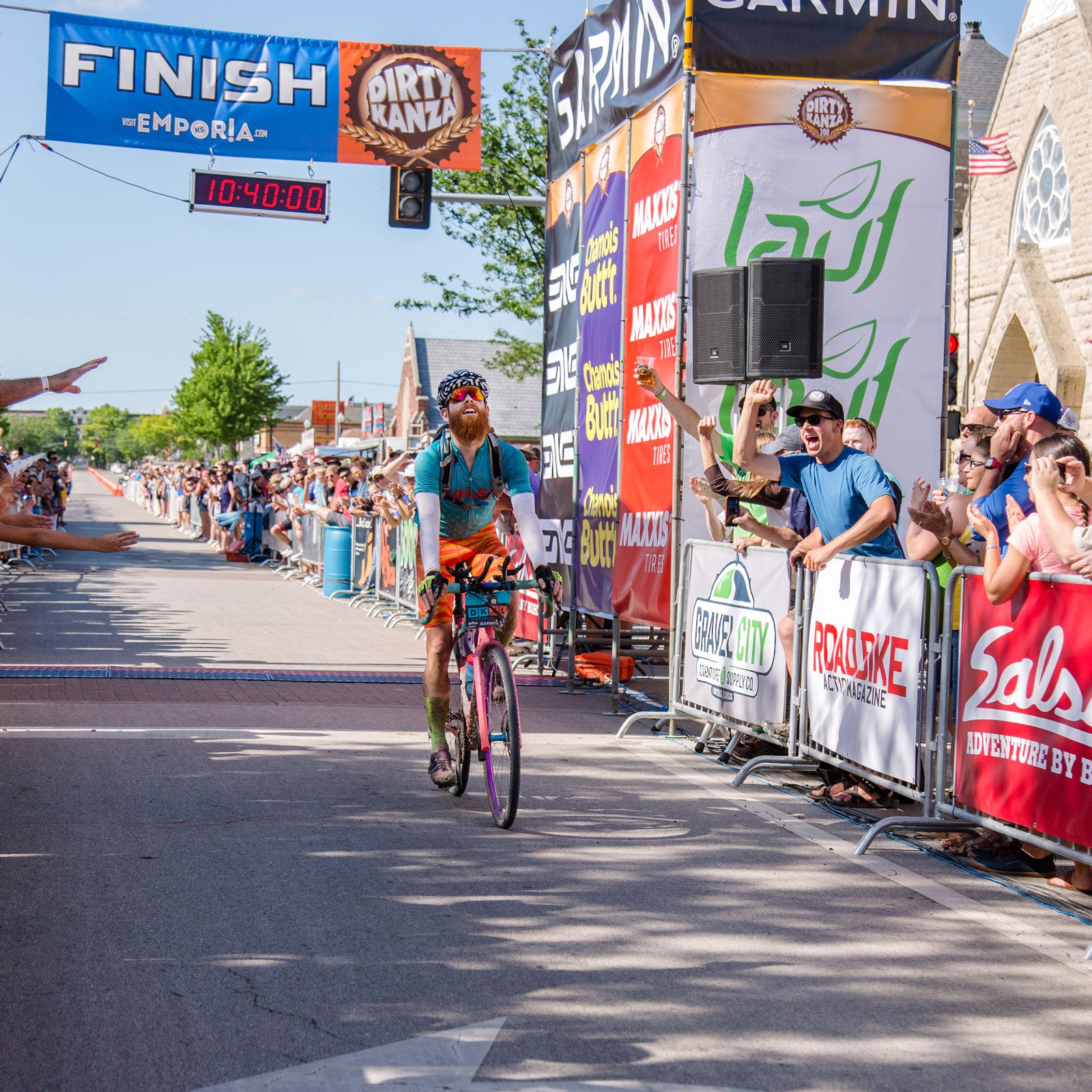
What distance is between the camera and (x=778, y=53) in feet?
31.8

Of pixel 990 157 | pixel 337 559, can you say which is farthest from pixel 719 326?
pixel 990 157

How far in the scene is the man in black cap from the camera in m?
7.07

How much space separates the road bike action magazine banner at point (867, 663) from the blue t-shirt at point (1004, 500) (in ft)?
1.76

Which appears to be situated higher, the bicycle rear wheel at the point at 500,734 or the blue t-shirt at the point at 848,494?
the blue t-shirt at the point at 848,494

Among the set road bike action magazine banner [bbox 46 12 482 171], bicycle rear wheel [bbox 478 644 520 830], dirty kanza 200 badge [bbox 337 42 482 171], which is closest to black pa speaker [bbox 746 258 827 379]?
bicycle rear wheel [bbox 478 644 520 830]

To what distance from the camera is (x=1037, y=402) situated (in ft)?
21.4

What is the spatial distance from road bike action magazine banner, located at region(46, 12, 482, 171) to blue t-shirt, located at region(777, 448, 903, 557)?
10.5 m

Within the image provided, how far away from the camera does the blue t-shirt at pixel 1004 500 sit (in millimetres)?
6504

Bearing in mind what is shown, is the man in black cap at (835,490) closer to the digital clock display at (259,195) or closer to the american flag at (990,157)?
the digital clock display at (259,195)

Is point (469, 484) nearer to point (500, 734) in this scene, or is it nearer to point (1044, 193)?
point (500, 734)

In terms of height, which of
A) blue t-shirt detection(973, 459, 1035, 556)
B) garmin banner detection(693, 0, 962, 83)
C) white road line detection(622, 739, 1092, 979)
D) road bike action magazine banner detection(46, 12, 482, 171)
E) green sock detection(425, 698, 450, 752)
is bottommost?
white road line detection(622, 739, 1092, 979)

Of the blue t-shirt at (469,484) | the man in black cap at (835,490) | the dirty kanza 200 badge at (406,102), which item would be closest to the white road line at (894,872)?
the man in black cap at (835,490)

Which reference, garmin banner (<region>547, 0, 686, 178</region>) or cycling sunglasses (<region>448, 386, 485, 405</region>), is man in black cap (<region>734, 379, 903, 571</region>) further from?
garmin banner (<region>547, 0, 686, 178</region>)

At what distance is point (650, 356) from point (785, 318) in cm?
158
